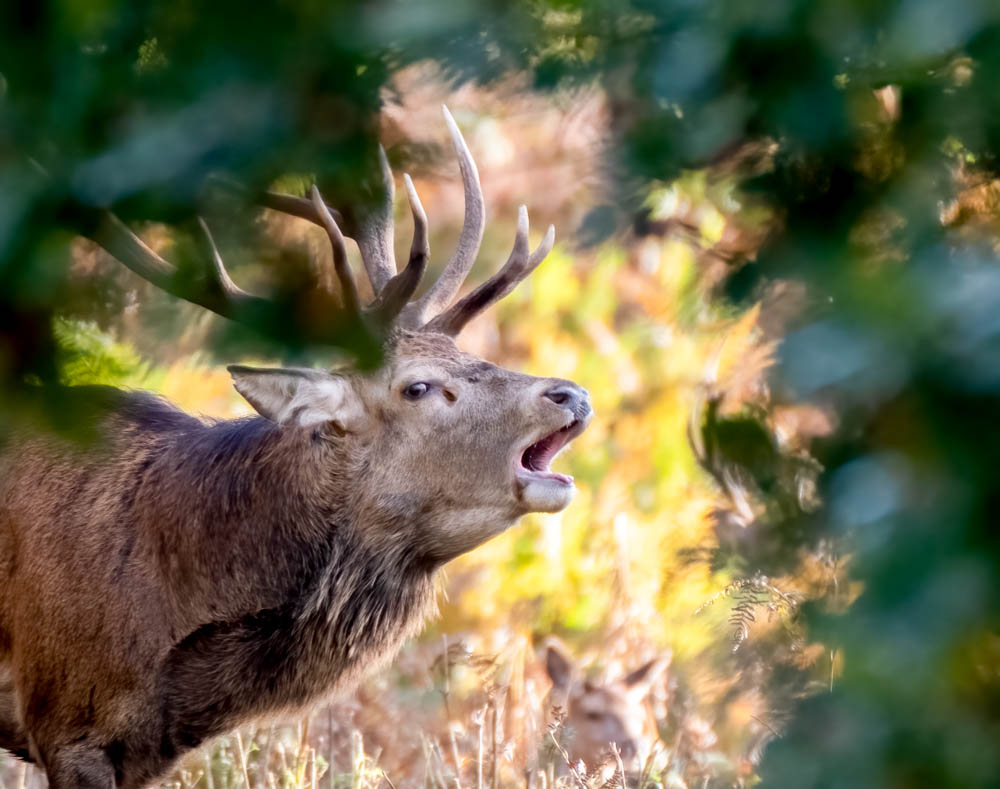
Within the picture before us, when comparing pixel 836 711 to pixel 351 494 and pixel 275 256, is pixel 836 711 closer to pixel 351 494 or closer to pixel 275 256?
pixel 275 256

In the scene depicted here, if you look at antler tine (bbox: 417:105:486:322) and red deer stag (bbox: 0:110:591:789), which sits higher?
antler tine (bbox: 417:105:486:322)

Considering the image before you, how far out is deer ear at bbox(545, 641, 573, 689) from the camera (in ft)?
24.0

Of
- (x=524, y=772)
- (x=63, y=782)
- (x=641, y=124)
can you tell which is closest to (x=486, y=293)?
(x=524, y=772)

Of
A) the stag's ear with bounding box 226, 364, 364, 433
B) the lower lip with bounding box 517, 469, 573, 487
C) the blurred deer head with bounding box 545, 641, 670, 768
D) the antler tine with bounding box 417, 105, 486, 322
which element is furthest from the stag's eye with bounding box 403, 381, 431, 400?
the blurred deer head with bounding box 545, 641, 670, 768

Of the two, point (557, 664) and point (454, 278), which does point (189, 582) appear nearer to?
point (454, 278)

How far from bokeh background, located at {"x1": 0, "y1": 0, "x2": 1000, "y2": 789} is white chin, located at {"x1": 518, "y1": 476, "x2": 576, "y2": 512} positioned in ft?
10.6

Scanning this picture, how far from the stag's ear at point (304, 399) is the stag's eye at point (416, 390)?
0.16m

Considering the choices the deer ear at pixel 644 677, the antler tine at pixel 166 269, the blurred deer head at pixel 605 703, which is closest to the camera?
the antler tine at pixel 166 269

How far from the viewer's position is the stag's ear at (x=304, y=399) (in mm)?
4074

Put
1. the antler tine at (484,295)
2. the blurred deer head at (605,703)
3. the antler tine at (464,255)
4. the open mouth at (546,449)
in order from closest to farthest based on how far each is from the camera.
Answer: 1. the open mouth at (546,449)
2. the antler tine at (484,295)
3. the antler tine at (464,255)
4. the blurred deer head at (605,703)

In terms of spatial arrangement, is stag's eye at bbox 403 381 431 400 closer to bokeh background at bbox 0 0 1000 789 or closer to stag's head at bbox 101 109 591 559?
stag's head at bbox 101 109 591 559

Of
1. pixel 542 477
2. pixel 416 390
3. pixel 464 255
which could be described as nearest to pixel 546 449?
pixel 542 477

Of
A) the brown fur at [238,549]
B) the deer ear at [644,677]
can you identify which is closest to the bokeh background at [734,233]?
the brown fur at [238,549]

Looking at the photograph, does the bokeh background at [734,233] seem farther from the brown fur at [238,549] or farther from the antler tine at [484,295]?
the antler tine at [484,295]
